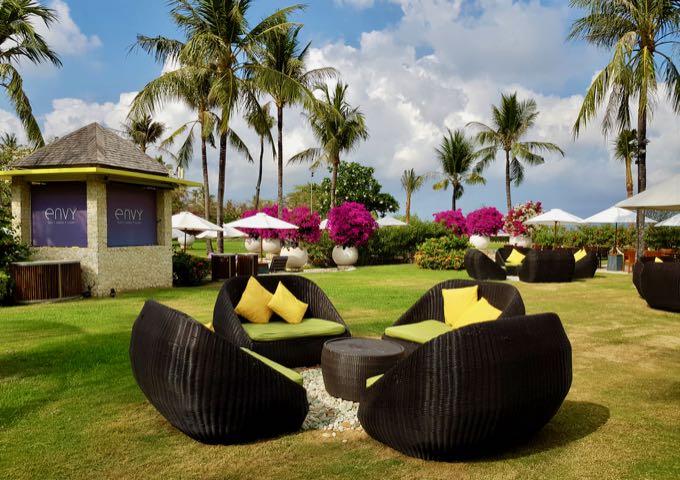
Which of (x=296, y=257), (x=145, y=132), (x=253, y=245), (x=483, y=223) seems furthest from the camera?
(x=145, y=132)

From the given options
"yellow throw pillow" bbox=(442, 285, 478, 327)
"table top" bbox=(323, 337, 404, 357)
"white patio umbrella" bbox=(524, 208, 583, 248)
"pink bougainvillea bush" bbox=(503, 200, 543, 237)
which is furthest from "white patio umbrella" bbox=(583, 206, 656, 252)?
"table top" bbox=(323, 337, 404, 357)

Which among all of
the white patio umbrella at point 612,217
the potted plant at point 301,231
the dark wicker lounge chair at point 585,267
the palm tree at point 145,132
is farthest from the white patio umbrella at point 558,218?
the palm tree at point 145,132

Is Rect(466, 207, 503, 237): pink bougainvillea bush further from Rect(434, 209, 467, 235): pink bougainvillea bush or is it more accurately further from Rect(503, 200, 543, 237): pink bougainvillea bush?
Rect(434, 209, 467, 235): pink bougainvillea bush

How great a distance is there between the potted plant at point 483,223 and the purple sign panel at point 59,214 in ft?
64.9

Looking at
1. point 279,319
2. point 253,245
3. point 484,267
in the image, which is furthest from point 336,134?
point 279,319

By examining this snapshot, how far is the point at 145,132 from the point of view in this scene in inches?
1550

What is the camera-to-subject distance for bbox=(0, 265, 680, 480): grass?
338cm

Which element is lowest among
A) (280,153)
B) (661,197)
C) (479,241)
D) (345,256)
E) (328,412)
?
(328,412)

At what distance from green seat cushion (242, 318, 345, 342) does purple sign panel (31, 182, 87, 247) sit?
26.6 feet

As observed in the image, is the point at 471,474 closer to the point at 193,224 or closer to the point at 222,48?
the point at 193,224

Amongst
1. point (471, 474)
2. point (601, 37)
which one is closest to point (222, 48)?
point (601, 37)

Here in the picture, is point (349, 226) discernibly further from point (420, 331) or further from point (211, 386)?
point (211, 386)

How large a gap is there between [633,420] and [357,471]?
7.94 feet

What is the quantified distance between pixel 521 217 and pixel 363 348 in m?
23.3
